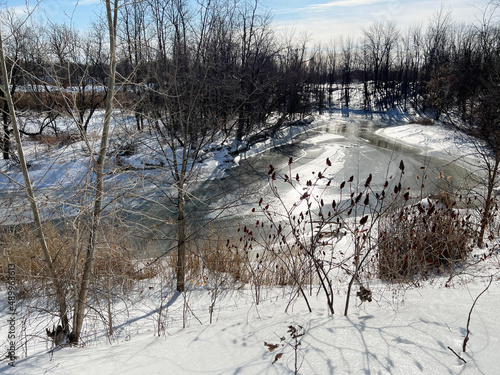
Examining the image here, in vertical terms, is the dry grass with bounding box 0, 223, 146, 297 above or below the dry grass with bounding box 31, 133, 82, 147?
below

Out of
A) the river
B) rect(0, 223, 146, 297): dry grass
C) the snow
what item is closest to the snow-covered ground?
the snow

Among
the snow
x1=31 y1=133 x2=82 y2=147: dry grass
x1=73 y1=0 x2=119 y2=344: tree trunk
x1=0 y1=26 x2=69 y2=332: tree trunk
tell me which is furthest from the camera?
x1=31 y1=133 x2=82 y2=147: dry grass

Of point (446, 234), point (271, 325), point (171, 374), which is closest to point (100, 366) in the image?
point (171, 374)

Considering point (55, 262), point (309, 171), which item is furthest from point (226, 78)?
point (55, 262)

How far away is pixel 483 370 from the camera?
1.83 meters

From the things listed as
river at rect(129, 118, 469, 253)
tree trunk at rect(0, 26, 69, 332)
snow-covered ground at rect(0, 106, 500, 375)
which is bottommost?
river at rect(129, 118, 469, 253)

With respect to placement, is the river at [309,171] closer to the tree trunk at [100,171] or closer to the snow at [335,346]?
the tree trunk at [100,171]

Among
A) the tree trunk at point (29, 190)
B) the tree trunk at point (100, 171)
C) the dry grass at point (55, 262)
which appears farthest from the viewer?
the dry grass at point (55, 262)

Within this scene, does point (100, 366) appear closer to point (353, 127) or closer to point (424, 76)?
point (353, 127)

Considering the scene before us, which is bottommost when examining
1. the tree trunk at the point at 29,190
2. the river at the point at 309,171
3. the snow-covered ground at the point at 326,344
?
the river at the point at 309,171

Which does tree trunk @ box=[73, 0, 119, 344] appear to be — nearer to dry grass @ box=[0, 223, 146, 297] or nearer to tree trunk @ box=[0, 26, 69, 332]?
tree trunk @ box=[0, 26, 69, 332]

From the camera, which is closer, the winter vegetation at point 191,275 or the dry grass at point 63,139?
the winter vegetation at point 191,275

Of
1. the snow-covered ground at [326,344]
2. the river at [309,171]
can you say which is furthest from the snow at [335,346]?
the river at [309,171]

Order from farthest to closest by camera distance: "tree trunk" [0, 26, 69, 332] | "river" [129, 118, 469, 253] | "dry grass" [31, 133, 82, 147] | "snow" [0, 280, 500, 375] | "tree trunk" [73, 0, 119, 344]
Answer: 1. "river" [129, 118, 469, 253]
2. "dry grass" [31, 133, 82, 147]
3. "tree trunk" [73, 0, 119, 344]
4. "tree trunk" [0, 26, 69, 332]
5. "snow" [0, 280, 500, 375]
